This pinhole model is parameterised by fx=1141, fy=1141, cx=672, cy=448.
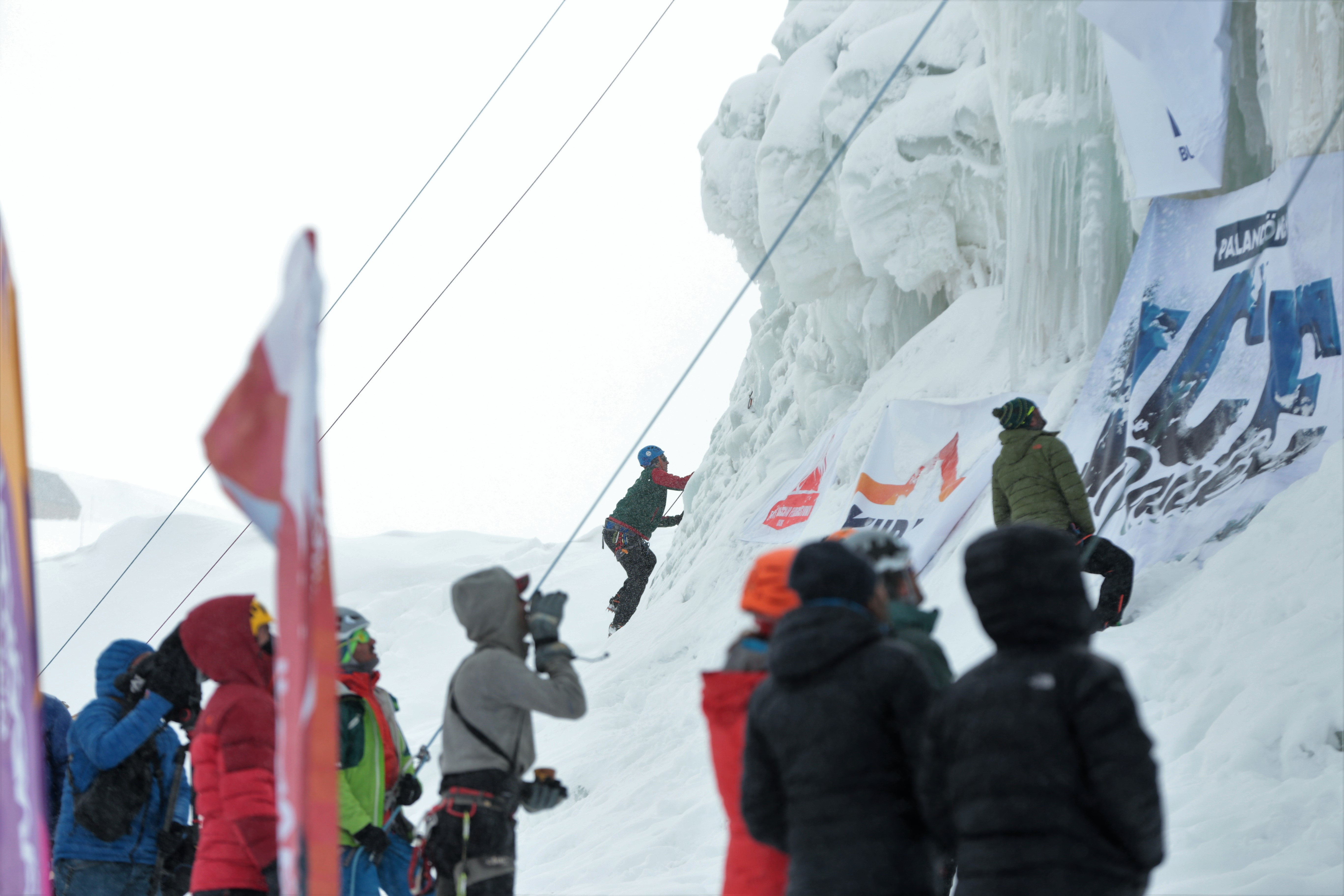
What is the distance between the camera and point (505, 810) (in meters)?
3.02

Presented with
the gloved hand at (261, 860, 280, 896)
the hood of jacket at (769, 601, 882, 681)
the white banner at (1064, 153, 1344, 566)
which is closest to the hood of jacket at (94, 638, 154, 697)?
the gloved hand at (261, 860, 280, 896)

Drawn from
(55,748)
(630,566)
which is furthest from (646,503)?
(55,748)

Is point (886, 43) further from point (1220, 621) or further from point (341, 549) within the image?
point (341, 549)

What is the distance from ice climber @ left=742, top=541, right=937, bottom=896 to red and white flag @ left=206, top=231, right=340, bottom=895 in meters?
0.84

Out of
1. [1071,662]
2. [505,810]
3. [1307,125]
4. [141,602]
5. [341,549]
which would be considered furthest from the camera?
[141,602]

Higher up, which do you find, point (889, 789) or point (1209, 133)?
point (1209, 133)

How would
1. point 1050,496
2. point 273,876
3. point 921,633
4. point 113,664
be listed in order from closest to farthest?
point 921,633
point 273,876
point 113,664
point 1050,496

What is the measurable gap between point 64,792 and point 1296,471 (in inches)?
204

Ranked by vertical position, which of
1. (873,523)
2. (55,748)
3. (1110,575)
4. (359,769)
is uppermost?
(873,523)

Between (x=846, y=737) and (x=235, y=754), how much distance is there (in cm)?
174

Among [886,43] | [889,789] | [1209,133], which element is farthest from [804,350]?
[889,789]

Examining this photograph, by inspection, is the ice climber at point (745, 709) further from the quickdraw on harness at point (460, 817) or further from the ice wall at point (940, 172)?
the ice wall at point (940, 172)

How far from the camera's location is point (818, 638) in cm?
212

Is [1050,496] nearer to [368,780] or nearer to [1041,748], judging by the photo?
[368,780]
